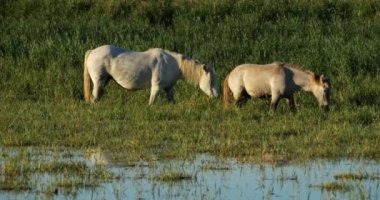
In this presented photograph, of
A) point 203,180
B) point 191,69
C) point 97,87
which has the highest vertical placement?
point 191,69

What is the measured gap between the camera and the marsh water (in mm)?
8781

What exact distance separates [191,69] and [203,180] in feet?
20.3

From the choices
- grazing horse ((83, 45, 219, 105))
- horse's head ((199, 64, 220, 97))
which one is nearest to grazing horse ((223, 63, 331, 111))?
horse's head ((199, 64, 220, 97))

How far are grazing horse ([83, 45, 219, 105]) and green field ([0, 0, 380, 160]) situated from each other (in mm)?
266

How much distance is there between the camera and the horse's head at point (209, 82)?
610 inches

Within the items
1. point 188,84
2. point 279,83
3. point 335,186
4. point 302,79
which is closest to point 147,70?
point 188,84

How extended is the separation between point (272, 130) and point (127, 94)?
4.53m

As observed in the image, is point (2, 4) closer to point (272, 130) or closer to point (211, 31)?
point (211, 31)

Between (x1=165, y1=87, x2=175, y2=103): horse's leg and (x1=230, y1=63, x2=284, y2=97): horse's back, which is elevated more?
(x1=230, y1=63, x2=284, y2=97): horse's back

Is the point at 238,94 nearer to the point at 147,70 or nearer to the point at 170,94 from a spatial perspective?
the point at 170,94

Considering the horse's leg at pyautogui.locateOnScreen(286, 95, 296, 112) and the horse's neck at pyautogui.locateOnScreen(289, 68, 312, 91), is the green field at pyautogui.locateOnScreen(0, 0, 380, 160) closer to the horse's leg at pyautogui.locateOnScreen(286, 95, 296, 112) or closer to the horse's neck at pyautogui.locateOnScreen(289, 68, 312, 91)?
the horse's leg at pyautogui.locateOnScreen(286, 95, 296, 112)

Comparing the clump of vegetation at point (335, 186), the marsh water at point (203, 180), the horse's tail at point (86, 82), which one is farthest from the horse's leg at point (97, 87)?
the clump of vegetation at point (335, 186)

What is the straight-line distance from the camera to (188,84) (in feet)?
54.1

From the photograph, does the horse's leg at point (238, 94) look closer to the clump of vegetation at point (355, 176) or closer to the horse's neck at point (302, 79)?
the horse's neck at point (302, 79)
